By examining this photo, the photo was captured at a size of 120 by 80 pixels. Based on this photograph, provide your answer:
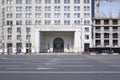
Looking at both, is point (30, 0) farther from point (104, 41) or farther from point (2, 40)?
point (104, 41)

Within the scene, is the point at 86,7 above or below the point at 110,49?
above

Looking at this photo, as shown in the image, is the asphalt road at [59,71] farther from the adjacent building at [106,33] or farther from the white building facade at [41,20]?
the adjacent building at [106,33]

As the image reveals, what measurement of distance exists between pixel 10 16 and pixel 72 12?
823 inches

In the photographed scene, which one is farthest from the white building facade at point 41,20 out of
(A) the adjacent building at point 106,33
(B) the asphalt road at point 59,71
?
(B) the asphalt road at point 59,71

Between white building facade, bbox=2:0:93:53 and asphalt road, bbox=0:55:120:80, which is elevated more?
white building facade, bbox=2:0:93:53

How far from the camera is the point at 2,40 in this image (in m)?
109

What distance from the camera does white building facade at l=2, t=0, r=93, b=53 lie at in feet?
347

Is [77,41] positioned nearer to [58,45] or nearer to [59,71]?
[58,45]

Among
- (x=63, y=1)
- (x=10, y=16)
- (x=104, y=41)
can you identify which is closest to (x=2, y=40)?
(x=10, y=16)

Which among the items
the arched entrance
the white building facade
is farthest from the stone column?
the arched entrance

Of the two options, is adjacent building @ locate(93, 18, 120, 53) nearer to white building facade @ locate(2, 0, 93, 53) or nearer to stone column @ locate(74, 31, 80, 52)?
white building facade @ locate(2, 0, 93, 53)

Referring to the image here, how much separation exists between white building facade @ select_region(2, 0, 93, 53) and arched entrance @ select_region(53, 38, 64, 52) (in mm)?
6489

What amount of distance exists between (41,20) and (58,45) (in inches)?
508

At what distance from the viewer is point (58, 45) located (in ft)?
375
